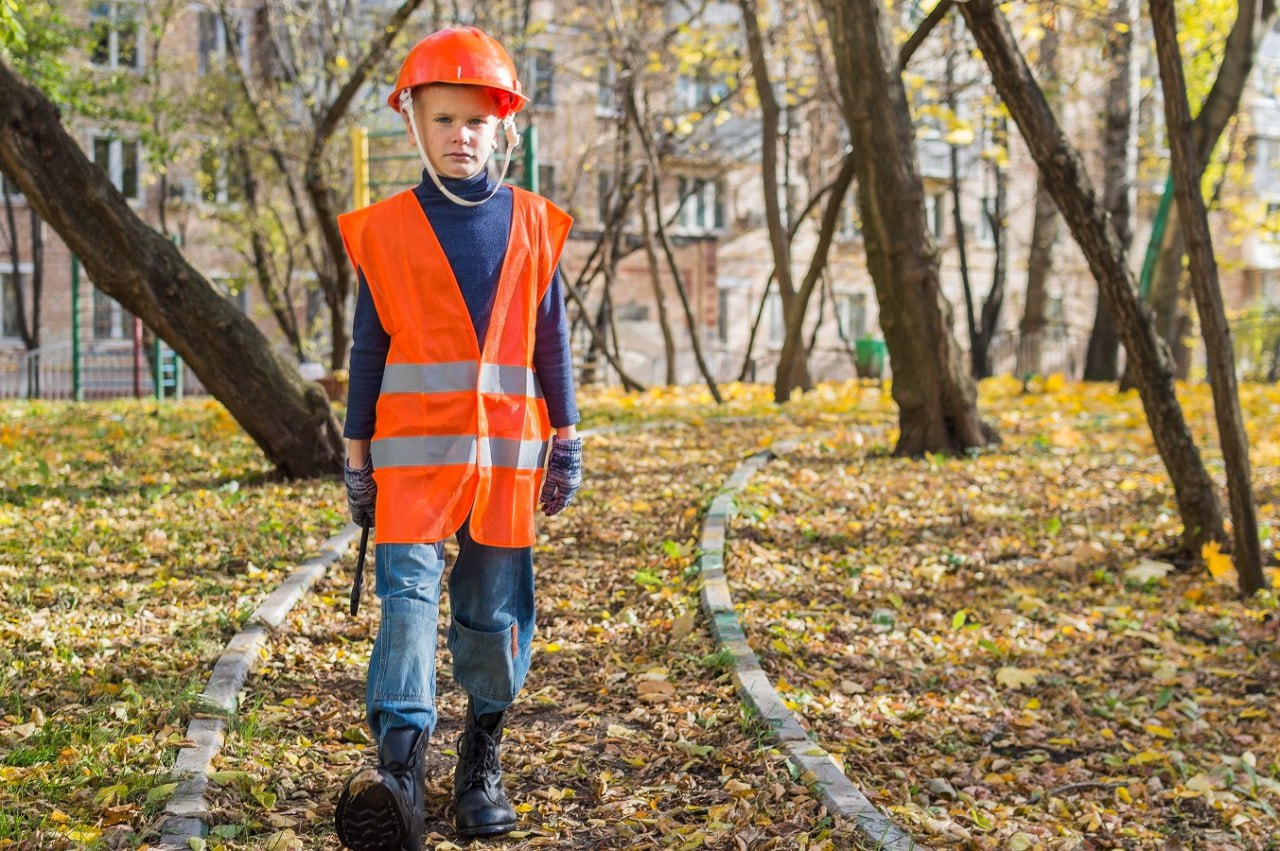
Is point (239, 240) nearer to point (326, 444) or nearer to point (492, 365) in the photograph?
point (326, 444)

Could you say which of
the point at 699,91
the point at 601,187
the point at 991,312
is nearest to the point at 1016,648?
the point at 991,312

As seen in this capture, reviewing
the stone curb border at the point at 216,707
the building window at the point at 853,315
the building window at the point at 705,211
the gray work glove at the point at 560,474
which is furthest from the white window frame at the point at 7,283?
the gray work glove at the point at 560,474

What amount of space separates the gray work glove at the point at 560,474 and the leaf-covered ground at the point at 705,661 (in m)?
0.89

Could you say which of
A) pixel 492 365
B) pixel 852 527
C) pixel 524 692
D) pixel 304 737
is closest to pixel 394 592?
pixel 492 365

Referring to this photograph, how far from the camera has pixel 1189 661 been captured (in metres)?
5.71

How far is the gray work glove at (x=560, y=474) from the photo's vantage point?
3.37 meters

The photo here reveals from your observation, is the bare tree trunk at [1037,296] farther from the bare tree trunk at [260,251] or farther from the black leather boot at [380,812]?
the black leather boot at [380,812]

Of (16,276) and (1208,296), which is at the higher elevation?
(16,276)

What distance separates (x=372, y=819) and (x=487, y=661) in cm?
52

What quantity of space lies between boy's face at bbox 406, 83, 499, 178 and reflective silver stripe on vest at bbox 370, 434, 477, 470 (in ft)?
2.10

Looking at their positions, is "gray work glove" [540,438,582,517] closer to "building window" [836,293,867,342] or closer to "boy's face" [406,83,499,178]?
"boy's face" [406,83,499,178]

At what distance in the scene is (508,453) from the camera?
317 cm

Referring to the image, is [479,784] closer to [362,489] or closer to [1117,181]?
[362,489]

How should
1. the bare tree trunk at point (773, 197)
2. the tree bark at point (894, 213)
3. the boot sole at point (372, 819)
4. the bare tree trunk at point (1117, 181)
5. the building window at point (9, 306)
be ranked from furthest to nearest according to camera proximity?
the building window at point (9, 306) < the bare tree trunk at point (1117, 181) < the bare tree trunk at point (773, 197) < the tree bark at point (894, 213) < the boot sole at point (372, 819)
